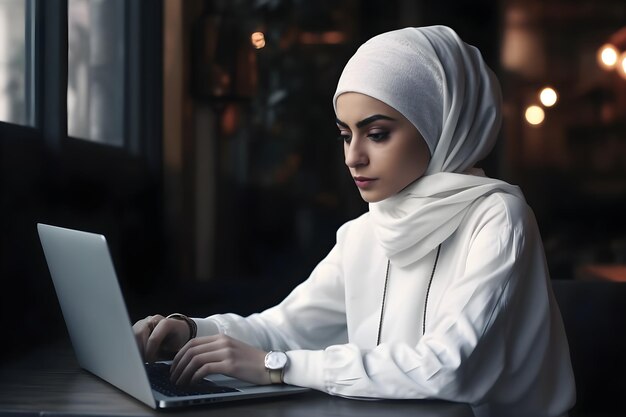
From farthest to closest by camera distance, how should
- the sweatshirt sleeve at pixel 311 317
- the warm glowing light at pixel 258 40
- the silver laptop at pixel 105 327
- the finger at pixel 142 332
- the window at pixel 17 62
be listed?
the warm glowing light at pixel 258 40, the window at pixel 17 62, the sweatshirt sleeve at pixel 311 317, the finger at pixel 142 332, the silver laptop at pixel 105 327

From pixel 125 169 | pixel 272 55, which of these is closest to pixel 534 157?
pixel 272 55

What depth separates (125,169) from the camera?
2840 millimetres

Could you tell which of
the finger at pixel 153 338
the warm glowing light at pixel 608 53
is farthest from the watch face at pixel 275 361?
the warm glowing light at pixel 608 53

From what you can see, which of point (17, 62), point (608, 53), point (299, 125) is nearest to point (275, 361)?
point (17, 62)

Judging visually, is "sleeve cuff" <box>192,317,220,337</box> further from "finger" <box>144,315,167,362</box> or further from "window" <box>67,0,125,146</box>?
"window" <box>67,0,125,146</box>

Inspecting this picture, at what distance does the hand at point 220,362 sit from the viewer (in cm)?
122

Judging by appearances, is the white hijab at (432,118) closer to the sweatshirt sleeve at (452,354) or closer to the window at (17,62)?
the sweatshirt sleeve at (452,354)

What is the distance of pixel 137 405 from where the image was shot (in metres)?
1.14

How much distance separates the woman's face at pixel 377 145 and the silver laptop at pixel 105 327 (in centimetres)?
36

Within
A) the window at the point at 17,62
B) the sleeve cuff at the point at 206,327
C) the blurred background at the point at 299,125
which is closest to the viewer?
the sleeve cuff at the point at 206,327

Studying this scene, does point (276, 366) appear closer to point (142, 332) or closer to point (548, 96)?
point (142, 332)

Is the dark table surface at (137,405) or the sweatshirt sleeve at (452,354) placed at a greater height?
the sweatshirt sleeve at (452,354)

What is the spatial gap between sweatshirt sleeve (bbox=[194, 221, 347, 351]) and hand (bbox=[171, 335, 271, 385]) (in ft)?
1.20

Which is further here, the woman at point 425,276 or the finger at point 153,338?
the finger at point 153,338
